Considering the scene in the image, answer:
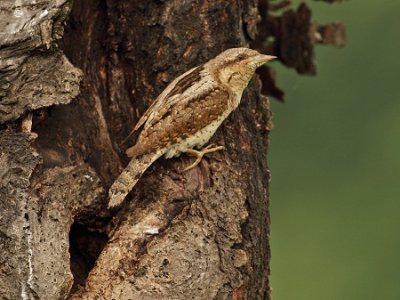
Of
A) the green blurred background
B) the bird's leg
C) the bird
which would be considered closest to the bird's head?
the bird

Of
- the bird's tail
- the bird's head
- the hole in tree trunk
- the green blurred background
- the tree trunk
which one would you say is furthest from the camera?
the green blurred background

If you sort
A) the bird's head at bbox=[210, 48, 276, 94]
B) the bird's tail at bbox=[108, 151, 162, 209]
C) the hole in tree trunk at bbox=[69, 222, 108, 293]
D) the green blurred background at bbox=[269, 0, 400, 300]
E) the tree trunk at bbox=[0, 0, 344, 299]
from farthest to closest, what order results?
the green blurred background at bbox=[269, 0, 400, 300] → the bird's head at bbox=[210, 48, 276, 94] → the hole in tree trunk at bbox=[69, 222, 108, 293] → the bird's tail at bbox=[108, 151, 162, 209] → the tree trunk at bbox=[0, 0, 344, 299]

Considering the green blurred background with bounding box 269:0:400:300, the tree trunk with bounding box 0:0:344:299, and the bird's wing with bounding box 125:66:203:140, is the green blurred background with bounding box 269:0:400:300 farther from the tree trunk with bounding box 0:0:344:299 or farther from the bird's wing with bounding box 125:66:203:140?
the bird's wing with bounding box 125:66:203:140

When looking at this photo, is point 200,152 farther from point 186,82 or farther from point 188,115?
point 186,82

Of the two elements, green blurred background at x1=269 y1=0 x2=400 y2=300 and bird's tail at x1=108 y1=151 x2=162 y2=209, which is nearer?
bird's tail at x1=108 y1=151 x2=162 y2=209

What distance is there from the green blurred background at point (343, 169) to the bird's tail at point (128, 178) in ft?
7.11

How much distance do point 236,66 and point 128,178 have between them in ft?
2.00

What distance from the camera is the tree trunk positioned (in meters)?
2.81

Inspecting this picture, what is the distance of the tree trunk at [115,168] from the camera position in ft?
9.23

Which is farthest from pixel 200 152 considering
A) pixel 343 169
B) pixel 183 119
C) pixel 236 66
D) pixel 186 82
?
pixel 343 169

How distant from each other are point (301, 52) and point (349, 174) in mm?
826

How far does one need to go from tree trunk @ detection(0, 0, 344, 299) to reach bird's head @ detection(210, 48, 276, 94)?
0.07 meters

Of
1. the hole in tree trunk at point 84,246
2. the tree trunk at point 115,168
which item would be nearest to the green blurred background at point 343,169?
the tree trunk at point 115,168

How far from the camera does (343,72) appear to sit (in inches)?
226
